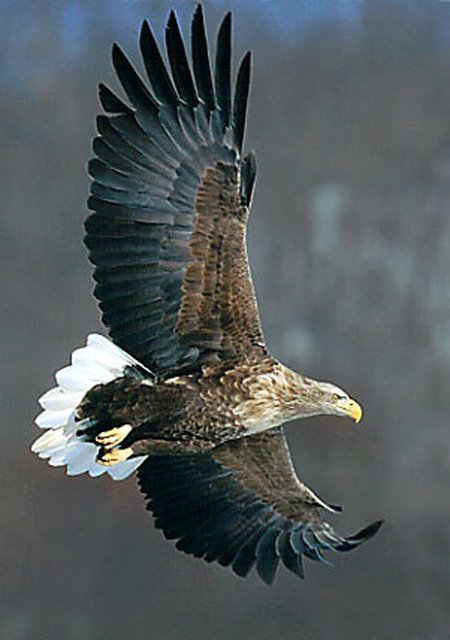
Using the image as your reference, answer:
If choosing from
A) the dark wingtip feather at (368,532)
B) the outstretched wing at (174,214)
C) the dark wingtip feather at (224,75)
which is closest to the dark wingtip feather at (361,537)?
the dark wingtip feather at (368,532)

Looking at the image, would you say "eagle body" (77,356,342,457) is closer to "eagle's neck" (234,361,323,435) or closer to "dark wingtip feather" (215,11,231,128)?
"eagle's neck" (234,361,323,435)

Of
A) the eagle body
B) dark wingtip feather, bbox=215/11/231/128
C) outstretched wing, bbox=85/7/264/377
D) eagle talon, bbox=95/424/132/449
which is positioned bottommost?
eagle talon, bbox=95/424/132/449

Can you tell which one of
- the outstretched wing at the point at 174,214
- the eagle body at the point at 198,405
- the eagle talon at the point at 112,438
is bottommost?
the eagle talon at the point at 112,438

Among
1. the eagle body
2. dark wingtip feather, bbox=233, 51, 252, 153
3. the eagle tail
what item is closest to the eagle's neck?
the eagle body

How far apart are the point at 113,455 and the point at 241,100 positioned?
143cm

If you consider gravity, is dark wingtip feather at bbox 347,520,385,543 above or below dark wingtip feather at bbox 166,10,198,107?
below

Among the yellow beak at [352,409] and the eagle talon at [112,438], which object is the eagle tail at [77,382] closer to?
the eagle talon at [112,438]

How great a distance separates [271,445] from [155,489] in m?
0.52

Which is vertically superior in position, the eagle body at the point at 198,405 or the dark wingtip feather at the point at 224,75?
the dark wingtip feather at the point at 224,75

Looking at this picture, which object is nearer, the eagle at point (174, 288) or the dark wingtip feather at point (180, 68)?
the dark wingtip feather at point (180, 68)

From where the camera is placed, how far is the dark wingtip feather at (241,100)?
19.1 ft

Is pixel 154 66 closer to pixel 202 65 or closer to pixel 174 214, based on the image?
pixel 202 65

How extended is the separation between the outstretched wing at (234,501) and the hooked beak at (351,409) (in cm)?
41

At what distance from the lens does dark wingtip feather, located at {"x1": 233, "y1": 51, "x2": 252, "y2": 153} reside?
19.1ft
